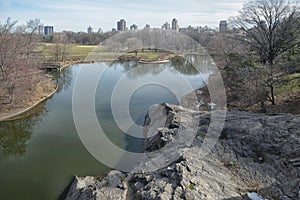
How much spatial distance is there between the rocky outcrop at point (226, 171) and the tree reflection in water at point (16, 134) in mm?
5573

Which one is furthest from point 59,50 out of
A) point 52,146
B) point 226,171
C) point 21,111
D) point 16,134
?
point 226,171

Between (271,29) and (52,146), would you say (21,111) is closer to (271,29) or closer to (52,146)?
(52,146)

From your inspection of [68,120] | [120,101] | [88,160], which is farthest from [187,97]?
[88,160]

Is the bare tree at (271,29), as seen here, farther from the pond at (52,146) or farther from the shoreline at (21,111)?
the shoreline at (21,111)

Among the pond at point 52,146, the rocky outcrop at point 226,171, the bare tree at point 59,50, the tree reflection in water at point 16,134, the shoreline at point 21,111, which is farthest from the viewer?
the bare tree at point 59,50

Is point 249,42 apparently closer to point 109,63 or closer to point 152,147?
point 152,147

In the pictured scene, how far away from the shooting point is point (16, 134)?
16.5 m

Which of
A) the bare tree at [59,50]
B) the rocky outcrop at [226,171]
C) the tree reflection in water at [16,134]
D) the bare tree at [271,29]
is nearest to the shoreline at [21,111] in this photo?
the tree reflection in water at [16,134]

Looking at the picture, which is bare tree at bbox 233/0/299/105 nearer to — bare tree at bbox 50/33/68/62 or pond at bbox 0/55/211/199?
pond at bbox 0/55/211/199

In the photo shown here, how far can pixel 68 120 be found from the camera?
60.6ft

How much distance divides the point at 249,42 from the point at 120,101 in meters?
11.5

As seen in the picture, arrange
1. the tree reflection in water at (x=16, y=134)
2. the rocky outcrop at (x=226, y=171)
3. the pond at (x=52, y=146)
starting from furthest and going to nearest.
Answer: the tree reflection in water at (x=16, y=134)
the pond at (x=52, y=146)
the rocky outcrop at (x=226, y=171)

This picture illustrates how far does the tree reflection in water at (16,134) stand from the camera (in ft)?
47.1

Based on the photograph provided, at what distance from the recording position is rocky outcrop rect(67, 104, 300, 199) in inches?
308
